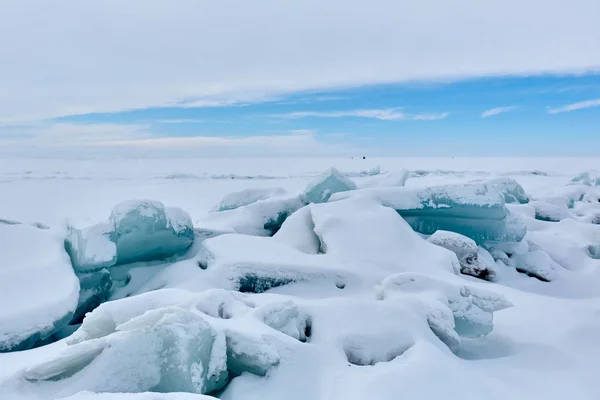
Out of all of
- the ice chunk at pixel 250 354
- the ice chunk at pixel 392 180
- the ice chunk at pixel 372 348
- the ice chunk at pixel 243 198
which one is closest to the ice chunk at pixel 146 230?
the ice chunk at pixel 250 354

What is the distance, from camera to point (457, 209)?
244 inches

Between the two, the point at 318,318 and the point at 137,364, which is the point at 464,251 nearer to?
the point at 318,318

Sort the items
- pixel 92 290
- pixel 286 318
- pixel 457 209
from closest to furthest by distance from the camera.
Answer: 1. pixel 286 318
2. pixel 92 290
3. pixel 457 209

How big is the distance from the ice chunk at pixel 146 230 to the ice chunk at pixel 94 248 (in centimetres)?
18

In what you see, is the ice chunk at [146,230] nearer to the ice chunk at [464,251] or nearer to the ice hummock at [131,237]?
the ice hummock at [131,237]

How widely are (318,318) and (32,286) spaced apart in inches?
92.1

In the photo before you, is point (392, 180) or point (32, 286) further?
point (392, 180)

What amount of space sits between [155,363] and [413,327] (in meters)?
1.66

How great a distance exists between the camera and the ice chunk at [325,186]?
6.96 meters

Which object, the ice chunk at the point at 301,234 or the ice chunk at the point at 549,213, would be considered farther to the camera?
the ice chunk at the point at 549,213

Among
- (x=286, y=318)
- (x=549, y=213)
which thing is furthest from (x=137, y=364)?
(x=549, y=213)

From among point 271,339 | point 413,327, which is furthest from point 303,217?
point 271,339

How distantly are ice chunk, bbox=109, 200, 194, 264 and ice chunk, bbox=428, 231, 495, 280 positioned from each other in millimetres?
3017

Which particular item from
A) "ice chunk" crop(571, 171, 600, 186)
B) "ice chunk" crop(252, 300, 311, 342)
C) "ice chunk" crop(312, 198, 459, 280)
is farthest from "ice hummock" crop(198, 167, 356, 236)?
"ice chunk" crop(571, 171, 600, 186)
